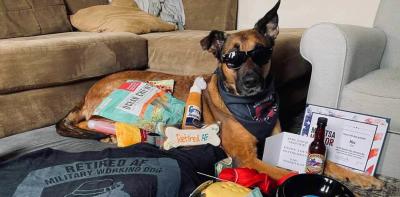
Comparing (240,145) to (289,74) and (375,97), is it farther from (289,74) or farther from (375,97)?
(289,74)

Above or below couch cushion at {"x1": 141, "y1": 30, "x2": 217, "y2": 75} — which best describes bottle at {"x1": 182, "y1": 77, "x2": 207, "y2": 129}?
below

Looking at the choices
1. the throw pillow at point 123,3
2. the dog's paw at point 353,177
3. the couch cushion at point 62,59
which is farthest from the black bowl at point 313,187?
the throw pillow at point 123,3

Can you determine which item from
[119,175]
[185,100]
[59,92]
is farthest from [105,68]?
[119,175]

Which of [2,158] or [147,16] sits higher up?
[147,16]

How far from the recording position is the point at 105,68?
6.23ft

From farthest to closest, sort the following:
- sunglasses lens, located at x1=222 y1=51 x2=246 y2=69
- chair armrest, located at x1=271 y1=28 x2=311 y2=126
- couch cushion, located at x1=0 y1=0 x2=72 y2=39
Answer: couch cushion, located at x1=0 y1=0 x2=72 y2=39 → chair armrest, located at x1=271 y1=28 x2=311 y2=126 → sunglasses lens, located at x1=222 y1=51 x2=246 y2=69

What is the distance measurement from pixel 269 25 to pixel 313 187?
771mm

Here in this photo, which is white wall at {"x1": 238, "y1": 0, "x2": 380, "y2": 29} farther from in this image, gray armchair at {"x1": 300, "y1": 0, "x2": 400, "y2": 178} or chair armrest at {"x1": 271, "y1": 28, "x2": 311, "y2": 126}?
gray armchair at {"x1": 300, "y1": 0, "x2": 400, "y2": 178}

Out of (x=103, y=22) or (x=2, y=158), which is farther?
(x=103, y=22)

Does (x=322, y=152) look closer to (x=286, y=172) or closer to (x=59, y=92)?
(x=286, y=172)

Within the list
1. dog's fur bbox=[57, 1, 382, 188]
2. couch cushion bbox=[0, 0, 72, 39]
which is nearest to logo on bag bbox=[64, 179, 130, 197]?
dog's fur bbox=[57, 1, 382, 188]

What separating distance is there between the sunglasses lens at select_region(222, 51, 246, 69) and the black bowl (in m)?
0.54

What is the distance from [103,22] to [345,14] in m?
1.84

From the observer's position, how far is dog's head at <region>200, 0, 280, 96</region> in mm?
1377
